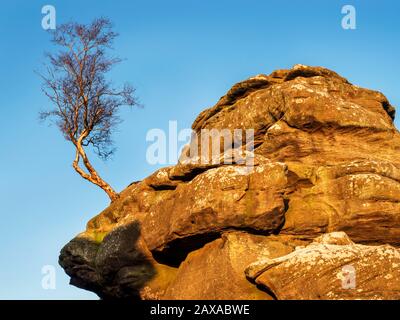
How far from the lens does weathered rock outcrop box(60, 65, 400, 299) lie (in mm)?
23672

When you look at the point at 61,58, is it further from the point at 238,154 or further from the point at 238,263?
the point at 238,263

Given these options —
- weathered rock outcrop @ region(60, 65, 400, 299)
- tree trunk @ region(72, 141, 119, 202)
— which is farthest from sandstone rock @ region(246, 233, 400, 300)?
tree trunk @ region(72, 141, 119, 202)

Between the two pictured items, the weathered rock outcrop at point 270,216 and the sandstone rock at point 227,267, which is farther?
the sandstone rock at point 227,267

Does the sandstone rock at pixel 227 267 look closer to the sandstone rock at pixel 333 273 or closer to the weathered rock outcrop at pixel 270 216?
the weathered rock outcrop at pixel 270 216

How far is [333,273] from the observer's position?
882 inches

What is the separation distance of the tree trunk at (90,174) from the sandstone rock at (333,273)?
701 inches

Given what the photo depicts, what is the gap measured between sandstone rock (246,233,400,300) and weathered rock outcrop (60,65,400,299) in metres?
0.05

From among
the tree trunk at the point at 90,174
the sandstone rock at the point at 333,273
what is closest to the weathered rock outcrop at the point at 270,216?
the sandstone rock at the point at 333,273

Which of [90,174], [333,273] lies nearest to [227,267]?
[333,273]

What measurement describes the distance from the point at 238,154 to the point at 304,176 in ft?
12.5

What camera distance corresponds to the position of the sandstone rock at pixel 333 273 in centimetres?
2169

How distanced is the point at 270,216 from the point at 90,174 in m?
18.5

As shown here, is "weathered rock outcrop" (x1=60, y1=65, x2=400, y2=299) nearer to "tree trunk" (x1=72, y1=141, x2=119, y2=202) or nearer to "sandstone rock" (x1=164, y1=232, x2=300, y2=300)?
"sandstone rock" (x1=164, y1=232, x2=300, y2=300)

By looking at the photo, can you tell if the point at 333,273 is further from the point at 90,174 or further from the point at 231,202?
the point at 90,174
